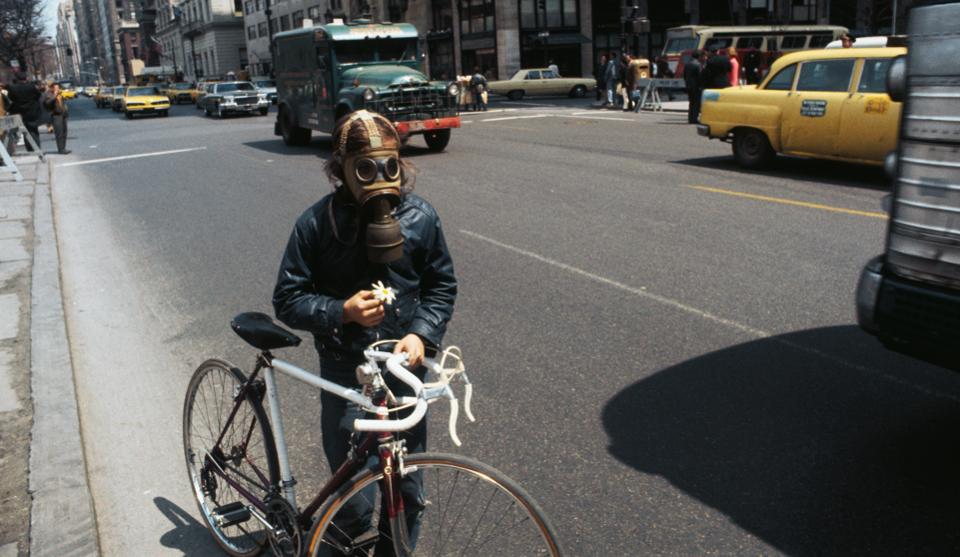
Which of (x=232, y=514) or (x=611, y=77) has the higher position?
(x=611, y=77)

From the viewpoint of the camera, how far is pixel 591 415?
15.0ft

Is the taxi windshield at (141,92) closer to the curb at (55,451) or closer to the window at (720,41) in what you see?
the window at (720,41)

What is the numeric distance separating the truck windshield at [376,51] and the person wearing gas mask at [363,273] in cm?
1652

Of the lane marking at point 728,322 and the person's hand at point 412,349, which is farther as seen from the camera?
the lane marking at point 728,322

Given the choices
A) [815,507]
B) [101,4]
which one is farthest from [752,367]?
[101,4]

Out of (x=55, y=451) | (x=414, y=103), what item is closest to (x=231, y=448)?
(x=55, y=451)

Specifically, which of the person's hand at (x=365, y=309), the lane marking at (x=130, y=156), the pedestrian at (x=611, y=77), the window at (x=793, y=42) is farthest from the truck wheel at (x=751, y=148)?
the window at (x=793, y=42)

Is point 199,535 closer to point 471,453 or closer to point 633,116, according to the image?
point 471,453

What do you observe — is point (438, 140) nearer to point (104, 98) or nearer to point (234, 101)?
point (234, 101)

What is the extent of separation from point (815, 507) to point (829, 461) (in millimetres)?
456

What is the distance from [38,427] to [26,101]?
19.1 metres

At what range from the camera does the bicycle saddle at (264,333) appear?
2764 millimetres

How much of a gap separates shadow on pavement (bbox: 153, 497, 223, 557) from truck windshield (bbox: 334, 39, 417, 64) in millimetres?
15798

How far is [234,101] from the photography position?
34781 millimetres
